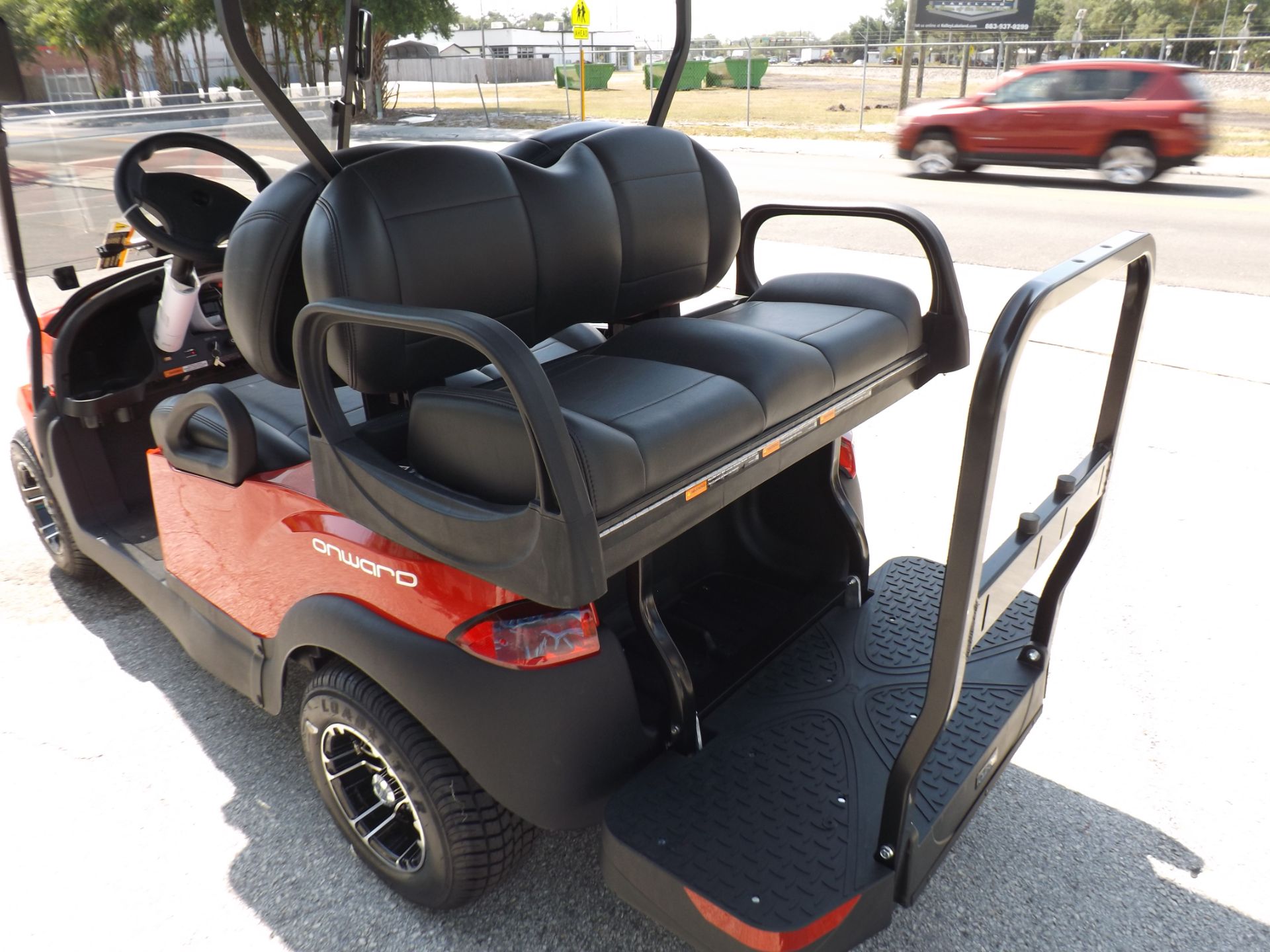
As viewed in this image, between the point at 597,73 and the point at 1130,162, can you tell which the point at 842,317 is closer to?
the point at 1130,162

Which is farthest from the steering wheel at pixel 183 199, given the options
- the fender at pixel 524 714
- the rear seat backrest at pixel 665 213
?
the fender at pixel 524 714

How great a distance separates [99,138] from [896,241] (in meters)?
7.19

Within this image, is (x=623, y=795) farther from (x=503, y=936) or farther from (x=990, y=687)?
(x=990, y=687)

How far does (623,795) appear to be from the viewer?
6.00ft

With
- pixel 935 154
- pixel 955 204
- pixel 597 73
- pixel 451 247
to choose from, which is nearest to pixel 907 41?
pixel 935 154

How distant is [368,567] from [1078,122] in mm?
12011

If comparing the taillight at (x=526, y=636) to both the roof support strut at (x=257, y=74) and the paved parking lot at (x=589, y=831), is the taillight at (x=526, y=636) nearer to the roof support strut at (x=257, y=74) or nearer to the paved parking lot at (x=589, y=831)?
the paved parking lot at (x=589, y=831)

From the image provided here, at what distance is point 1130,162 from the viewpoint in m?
11.4

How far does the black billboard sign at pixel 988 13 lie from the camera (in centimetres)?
2306

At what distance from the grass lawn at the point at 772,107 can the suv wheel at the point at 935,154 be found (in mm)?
2988

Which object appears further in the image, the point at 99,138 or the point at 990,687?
the point at 99,138

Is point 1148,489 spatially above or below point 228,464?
below

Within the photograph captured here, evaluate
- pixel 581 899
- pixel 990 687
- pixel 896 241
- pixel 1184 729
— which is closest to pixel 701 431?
pixel 990 687

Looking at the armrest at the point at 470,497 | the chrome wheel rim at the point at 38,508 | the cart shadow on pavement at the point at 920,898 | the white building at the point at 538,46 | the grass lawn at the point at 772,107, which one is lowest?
the cart shadow on pavement at the point at 920,898
